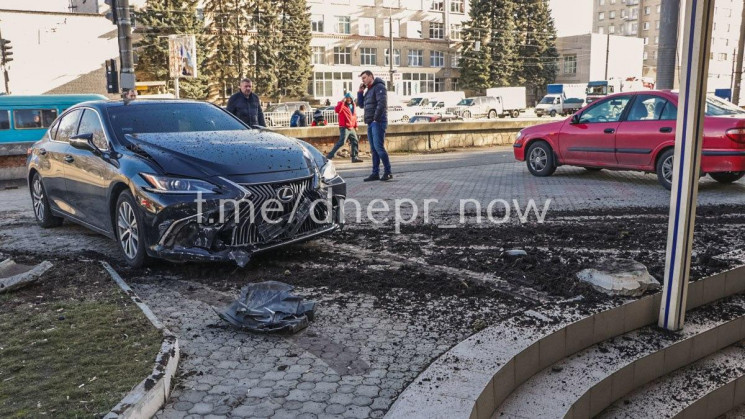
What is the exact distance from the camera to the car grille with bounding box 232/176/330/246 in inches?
217

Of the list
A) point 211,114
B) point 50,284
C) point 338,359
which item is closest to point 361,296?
point 338,359

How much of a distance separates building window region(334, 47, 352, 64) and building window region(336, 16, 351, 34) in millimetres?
2127

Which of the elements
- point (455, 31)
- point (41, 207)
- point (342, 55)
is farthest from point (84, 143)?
point (455, 31)

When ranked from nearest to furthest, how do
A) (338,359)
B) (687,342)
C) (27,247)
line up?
1. (338,359)
2. (687,342)
3. (27,247)

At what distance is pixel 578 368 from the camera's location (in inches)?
155

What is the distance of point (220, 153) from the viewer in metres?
5.82

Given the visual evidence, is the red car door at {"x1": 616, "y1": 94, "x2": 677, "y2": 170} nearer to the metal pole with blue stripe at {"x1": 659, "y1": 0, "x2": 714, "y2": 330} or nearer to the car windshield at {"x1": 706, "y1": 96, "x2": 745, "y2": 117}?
the car windshield at {"x1": 706, "y1": 96, "x2": 745, "y2": 117}

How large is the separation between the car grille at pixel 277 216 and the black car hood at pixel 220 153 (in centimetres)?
20

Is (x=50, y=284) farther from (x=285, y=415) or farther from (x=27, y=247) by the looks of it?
(x=285, y=415)

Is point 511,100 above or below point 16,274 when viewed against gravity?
above

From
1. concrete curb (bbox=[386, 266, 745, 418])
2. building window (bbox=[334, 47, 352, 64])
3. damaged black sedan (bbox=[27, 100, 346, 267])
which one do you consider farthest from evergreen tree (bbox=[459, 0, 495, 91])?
concrete curb (bbox=[386, 266, 745, 418])

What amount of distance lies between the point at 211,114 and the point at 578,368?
16.4 feet

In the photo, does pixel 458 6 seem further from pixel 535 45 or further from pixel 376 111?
pixel 376 111

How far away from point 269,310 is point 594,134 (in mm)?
8601
